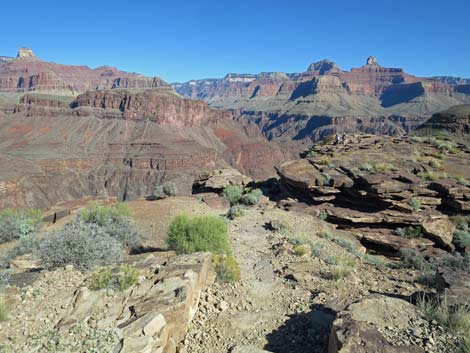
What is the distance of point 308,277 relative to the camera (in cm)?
793

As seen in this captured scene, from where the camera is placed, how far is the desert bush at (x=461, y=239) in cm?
1332

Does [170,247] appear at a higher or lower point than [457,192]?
lower

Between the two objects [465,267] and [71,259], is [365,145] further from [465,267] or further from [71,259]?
[71,259]

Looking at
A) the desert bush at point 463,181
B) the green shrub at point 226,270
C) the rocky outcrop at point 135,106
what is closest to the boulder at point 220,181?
the desert bush at point 463,181

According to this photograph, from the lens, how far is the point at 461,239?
43.9 ft

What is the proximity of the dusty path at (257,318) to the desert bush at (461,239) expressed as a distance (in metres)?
9.31

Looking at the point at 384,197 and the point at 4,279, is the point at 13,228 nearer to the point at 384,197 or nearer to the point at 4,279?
the point at 4,279

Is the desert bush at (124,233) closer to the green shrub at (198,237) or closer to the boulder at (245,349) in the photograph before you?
the green shrub at (198,237)

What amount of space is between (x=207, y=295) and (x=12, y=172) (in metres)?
69.3

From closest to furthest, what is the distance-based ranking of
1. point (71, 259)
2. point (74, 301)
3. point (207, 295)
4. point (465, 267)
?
point (74, 301) < point (207, 295) < point (71, 259) < point (465, 267)

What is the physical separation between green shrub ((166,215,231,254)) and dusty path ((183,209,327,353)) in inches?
40.7

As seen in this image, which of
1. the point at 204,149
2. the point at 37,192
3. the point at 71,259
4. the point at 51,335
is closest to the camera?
the point at 51,335

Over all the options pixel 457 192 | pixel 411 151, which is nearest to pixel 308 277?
pixel 457 192

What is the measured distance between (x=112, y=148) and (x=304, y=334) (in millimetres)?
95596
